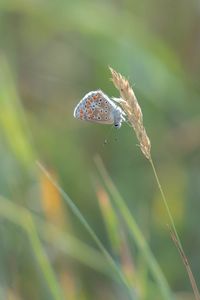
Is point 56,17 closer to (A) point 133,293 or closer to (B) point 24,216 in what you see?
(B) point 24,216

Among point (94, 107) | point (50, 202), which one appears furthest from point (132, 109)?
point (50, 202)

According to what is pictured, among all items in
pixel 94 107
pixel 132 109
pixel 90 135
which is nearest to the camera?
pixel 132 109

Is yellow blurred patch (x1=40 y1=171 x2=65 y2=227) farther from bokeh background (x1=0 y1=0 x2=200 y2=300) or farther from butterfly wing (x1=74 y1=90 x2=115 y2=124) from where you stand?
butterfly wing (x1=74 y1=90 x2=115 y2=124)

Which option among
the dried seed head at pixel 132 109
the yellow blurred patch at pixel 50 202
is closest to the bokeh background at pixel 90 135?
the yellow blurred patch at pixel 50 202

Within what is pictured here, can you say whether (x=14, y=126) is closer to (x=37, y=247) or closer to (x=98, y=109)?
(x=37, y=247)

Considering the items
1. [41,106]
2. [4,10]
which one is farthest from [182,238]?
[4,10]

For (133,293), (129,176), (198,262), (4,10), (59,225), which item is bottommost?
(198,262)

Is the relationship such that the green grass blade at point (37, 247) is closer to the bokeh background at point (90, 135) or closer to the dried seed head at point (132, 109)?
the bokeh background at point (90, 135)
